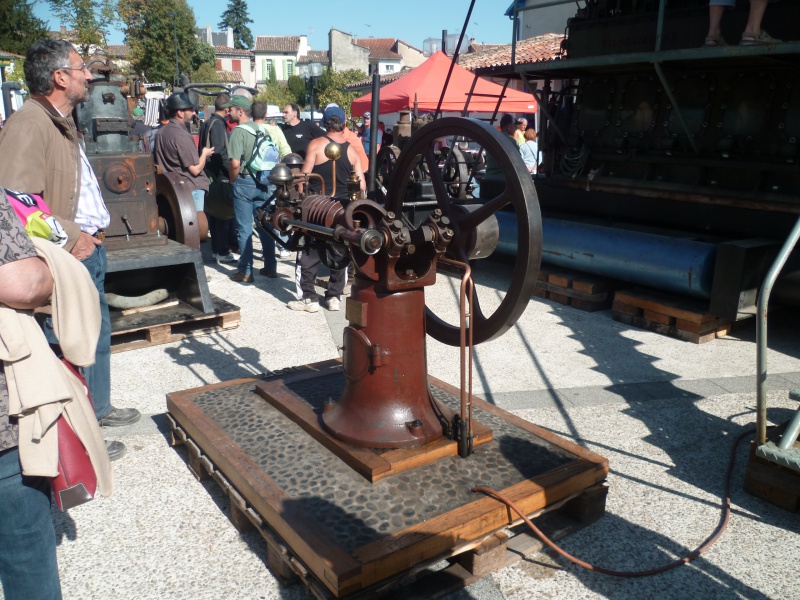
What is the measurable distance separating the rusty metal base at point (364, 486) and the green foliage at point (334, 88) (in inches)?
1363

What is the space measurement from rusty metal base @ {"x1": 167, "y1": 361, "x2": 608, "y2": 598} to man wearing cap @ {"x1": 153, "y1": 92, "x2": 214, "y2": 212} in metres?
4.45

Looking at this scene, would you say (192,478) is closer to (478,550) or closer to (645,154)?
(478,550)

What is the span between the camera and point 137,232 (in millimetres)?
5609

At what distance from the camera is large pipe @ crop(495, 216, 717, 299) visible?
211 inches

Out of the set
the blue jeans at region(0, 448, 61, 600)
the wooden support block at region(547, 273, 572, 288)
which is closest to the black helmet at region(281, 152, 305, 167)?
the blue jeans at region(0, 448, 61, 600)

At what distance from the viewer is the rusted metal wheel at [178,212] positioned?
5.73 metres

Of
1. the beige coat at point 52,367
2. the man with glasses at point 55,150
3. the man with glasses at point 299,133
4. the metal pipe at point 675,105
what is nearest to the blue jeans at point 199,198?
the man with glasses at point 299,133

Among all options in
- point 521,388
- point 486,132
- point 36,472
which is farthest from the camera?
point 521,388

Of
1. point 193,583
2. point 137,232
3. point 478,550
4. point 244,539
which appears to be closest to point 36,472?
point 193,583

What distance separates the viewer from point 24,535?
6.18ft

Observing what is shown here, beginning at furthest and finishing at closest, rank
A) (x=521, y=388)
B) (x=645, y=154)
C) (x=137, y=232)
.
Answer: (x=645, y=154) → (x=137, y=232) → (x=521, y=388)

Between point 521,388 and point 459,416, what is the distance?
1.70 meters

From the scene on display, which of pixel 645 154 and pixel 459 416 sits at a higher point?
pixel 645 154

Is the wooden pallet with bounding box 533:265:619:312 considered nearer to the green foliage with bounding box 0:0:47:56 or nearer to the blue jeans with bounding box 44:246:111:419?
the blue jeans with bounding box 44:246:111:419
